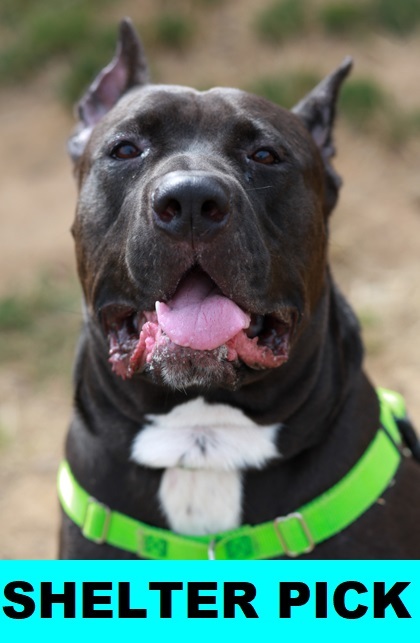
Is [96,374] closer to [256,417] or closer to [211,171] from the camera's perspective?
[256,417]

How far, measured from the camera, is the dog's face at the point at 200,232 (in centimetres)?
252

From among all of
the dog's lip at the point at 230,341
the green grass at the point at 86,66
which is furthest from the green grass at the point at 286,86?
the dog's lip at the point at 230,341

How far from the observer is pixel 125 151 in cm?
295

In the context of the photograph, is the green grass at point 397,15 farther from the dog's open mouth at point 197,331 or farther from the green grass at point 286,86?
the dog's open mouth at point 197,331

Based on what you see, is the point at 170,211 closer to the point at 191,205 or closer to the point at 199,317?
the point at 191,205

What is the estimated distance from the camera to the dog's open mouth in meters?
2.58

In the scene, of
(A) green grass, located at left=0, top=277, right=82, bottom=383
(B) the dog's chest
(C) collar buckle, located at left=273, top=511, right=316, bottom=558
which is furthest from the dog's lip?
(A) green grass, located at left=0, top=277, right=82, bottom=383

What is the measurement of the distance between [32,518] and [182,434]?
1756 millimetres

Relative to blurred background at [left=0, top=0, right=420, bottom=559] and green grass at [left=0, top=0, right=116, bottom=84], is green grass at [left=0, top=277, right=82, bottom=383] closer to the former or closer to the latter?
blurred background at [left=0, top=0, right=420, bottom=559]

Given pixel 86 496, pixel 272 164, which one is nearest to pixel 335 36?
pixel 272 164

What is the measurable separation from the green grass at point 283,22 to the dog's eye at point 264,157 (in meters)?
4.88

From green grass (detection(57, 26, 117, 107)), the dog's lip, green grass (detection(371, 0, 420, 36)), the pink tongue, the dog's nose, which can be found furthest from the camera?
green grass (detection(371, 0, 420, 36))

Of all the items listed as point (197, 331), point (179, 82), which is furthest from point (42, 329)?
point (197, 331)

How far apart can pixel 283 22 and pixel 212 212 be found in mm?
5477
